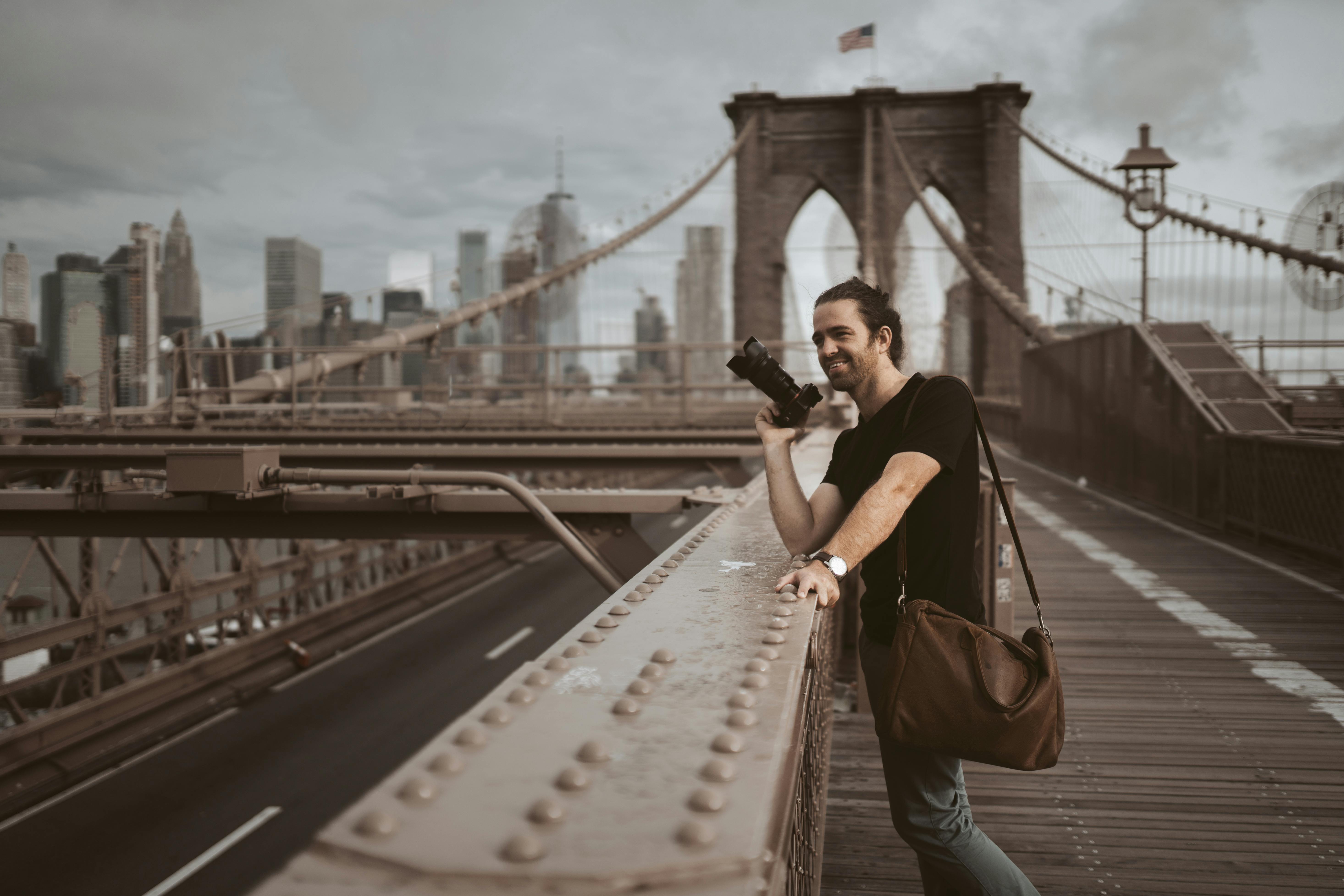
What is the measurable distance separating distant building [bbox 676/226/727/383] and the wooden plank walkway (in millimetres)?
17446

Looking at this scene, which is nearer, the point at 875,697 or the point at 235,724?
the point at 875,697

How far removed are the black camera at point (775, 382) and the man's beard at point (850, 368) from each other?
0.08 metres

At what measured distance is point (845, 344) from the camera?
208 cm

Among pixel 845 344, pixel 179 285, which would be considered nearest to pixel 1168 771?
pixel 845 344

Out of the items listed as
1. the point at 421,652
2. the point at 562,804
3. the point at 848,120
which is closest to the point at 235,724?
the point at 421,652

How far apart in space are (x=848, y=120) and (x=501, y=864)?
132 feet

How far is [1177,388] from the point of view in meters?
9.88

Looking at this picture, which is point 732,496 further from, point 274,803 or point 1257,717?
point 274,803

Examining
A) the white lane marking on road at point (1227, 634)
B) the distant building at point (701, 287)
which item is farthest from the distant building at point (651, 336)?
the white lane marking on road at point (1227, 634)

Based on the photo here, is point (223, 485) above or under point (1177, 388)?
under

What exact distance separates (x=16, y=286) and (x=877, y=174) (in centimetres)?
3087

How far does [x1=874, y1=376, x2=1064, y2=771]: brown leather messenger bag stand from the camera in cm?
170

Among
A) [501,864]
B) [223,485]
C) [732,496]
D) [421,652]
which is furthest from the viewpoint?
[421,652]

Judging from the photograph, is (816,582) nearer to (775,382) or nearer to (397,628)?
(775,382)
